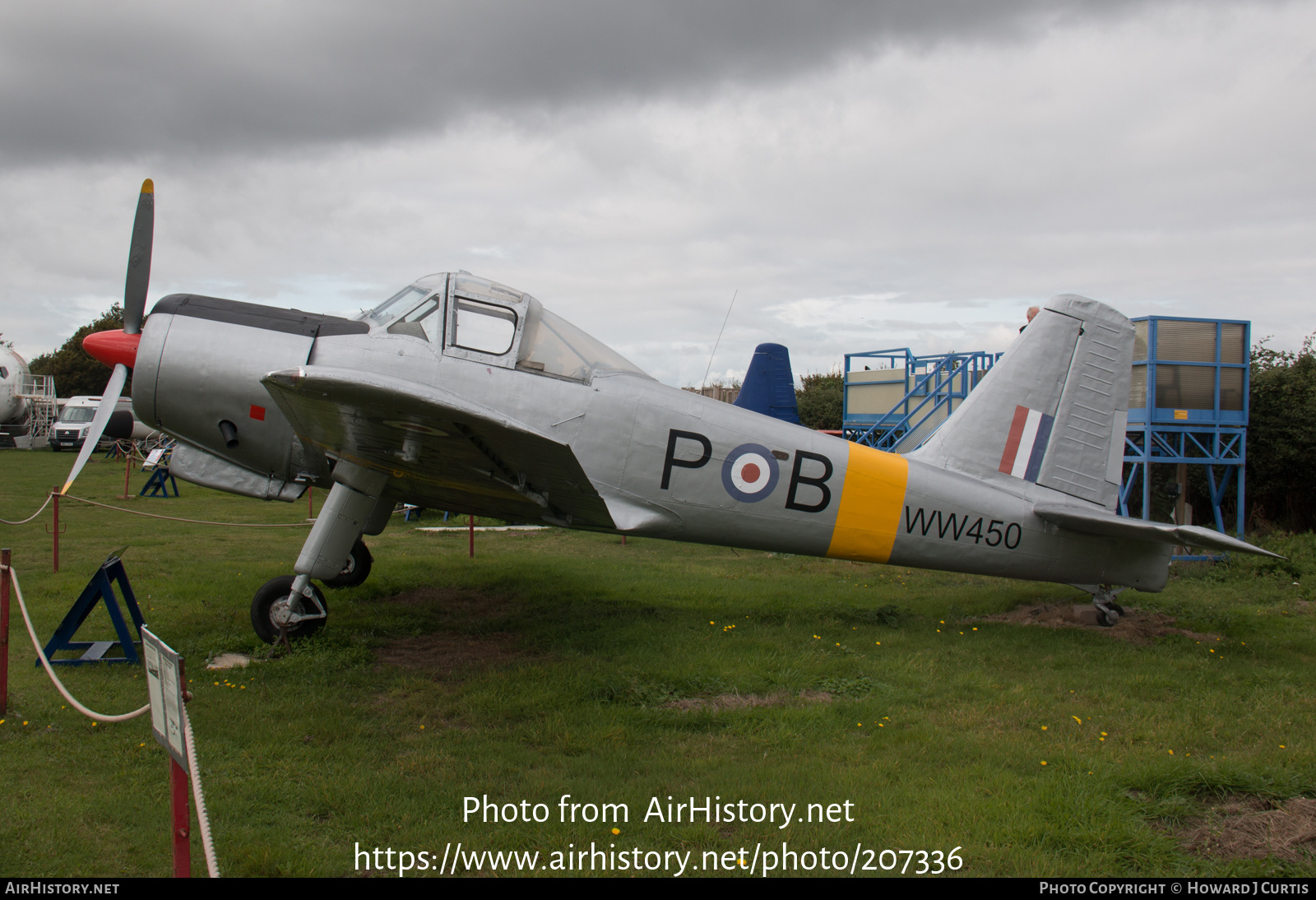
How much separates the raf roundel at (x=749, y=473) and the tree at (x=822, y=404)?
24893 millimetres

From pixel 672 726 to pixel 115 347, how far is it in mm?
4924

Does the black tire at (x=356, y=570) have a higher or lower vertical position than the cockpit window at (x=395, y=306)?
lower

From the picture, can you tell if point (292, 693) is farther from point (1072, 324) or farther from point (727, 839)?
point (1072, 324)

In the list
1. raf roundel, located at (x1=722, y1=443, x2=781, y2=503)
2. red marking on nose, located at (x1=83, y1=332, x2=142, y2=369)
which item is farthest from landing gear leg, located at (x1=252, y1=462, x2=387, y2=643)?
raf roundel, located at (x1=722, y1=443, x2=781, y2=503)

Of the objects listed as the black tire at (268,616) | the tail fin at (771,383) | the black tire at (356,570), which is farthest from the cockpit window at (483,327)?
the tail fin at (771,383)

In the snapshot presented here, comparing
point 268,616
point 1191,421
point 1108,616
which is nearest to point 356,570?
point 268,616

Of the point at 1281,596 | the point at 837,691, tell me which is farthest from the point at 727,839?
the point at 1281,596

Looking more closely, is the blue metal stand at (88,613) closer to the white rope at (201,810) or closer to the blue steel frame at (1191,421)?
the white rope at (201,810)

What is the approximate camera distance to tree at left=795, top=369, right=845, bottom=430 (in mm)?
31812

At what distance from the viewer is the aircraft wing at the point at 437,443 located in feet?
12.9

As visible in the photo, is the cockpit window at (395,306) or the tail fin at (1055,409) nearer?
the cockpit window at (395,306)

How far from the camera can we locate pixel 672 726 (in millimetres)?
4414

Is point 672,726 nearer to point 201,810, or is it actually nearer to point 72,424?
point 201,810
